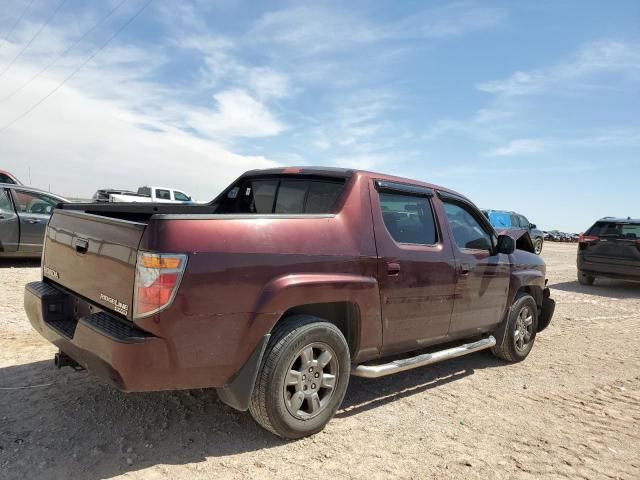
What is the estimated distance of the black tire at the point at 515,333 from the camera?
16.7 ft

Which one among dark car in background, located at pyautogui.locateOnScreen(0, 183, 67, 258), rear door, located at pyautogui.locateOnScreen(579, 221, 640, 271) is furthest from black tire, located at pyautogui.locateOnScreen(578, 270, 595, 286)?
dark car in background, located at pyautogui.locateOnScreen(0, 183, 67, 258)

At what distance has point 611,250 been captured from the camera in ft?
36.2

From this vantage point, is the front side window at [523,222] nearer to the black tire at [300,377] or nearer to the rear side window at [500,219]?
the rear side window at [500,219]

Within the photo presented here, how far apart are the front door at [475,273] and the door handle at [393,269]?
2.88 feet

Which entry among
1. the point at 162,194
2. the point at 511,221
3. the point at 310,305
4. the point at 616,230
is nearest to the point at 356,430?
Result: the point at 310,305

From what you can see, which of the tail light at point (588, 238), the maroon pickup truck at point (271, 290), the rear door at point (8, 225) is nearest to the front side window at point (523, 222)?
the tail light at point (588, 238)

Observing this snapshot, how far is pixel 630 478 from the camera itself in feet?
9.82

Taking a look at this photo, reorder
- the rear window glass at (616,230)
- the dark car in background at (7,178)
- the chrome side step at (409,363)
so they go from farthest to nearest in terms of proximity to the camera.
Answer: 1. the dark car in background at (7,178)
2. the rear window glass at (616,230)
3. the chrome side step at (409,363)

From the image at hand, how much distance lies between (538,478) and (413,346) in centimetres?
129

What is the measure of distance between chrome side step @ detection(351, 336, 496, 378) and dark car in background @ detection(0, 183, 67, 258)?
690 cm

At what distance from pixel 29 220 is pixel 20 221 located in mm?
140

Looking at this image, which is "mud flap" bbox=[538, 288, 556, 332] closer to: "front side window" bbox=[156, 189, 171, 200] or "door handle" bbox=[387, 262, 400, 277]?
"door handle" bbox=[387, 262, 400, 277]

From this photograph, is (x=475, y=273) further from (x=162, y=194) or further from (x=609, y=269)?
(x=162, y=194)

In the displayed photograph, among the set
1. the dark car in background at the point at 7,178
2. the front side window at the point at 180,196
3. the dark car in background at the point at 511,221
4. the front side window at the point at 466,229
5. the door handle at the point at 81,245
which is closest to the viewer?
the door handle at the point at 81,245
